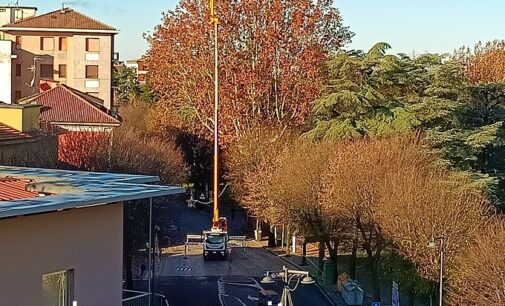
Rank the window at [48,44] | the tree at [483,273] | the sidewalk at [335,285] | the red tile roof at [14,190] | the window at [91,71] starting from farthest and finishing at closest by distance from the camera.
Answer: the window at [48,44], the window at [91,71], the sidewalk at [335,285], the tree at [483,273], the red tile roof at [14,190]

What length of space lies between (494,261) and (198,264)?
19.8 meters

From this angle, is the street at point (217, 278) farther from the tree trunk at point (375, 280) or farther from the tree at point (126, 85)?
the tree at point (126, 85)

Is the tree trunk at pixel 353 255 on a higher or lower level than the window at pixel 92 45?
lower

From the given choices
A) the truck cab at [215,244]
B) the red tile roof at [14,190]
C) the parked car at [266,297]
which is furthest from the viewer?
the truck cab at [215,244]

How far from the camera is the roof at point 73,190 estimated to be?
10617 millimetres

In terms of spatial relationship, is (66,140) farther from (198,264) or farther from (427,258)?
(427,258)

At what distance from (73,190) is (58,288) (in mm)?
1735

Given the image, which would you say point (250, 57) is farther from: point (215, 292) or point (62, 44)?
point (62, 44)

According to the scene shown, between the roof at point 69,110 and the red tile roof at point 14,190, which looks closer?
the red tile roof at point 14,190

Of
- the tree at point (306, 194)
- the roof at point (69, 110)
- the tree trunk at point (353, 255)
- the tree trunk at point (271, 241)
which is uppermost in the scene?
the roof at point (69, 110)

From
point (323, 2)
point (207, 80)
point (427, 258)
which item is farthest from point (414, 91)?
point (427, 258)

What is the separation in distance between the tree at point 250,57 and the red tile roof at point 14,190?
29461 mm

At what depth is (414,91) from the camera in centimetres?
4100

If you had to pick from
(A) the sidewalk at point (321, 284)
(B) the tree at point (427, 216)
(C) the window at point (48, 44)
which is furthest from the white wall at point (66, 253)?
(C) the window at point (48, 44)
